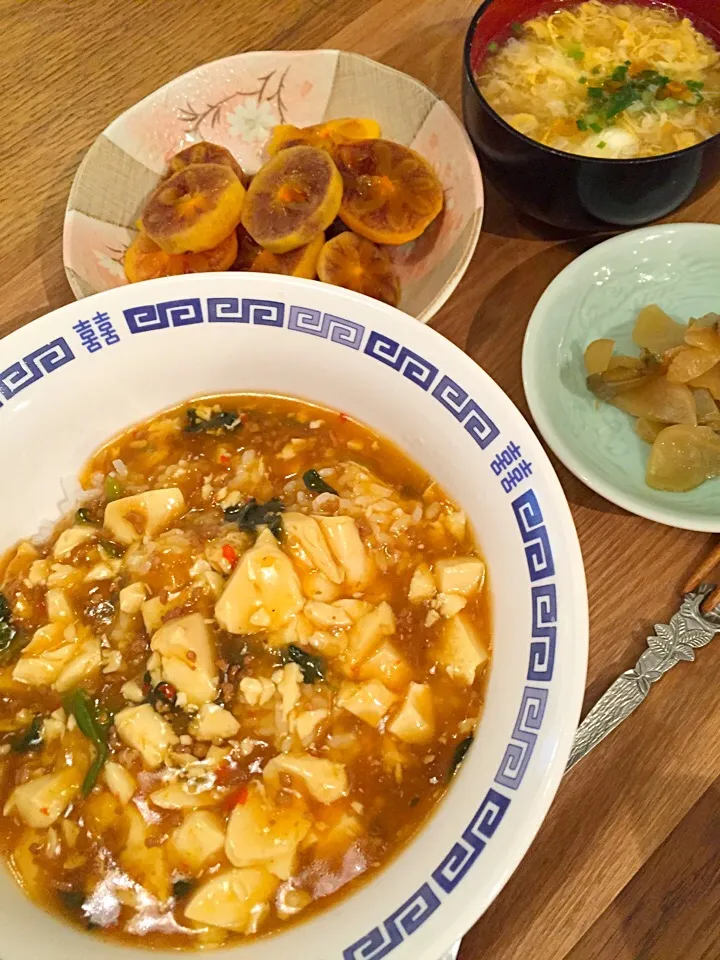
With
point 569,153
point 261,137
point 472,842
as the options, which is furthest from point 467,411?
point 261,137

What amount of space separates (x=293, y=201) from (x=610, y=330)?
3.34 feet

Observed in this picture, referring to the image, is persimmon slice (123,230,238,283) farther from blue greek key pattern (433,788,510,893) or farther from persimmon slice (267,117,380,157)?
blue greek key pattern (433,788,510,893)

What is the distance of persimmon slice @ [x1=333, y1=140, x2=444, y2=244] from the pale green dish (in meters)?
0.44

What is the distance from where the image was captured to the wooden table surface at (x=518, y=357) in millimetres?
1616

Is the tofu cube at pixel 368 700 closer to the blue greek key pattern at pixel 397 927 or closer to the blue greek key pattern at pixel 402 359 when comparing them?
the blue greek key pattern at pixel 397 927

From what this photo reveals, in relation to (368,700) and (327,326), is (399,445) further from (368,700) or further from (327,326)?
(368,700)

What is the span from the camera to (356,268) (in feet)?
6.97

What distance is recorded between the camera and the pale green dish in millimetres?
1980

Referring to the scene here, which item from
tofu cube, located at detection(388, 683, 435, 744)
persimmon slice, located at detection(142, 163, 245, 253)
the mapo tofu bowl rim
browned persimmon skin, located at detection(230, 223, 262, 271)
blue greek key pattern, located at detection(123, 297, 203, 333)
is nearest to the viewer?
tofu cube, located at detection(388, 683, 435, 744)

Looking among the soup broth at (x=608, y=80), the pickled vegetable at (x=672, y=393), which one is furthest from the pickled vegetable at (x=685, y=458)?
the soup broth at (x=608, y=80)

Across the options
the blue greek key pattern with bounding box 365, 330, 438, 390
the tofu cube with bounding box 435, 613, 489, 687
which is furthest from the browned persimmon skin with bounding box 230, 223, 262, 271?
the tofu cube with bounding box 435, 613, 489, 687

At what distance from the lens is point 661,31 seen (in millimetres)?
2455

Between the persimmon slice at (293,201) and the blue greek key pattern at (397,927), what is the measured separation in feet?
5.35

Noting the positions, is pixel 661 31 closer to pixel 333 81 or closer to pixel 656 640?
pixel 333 81
